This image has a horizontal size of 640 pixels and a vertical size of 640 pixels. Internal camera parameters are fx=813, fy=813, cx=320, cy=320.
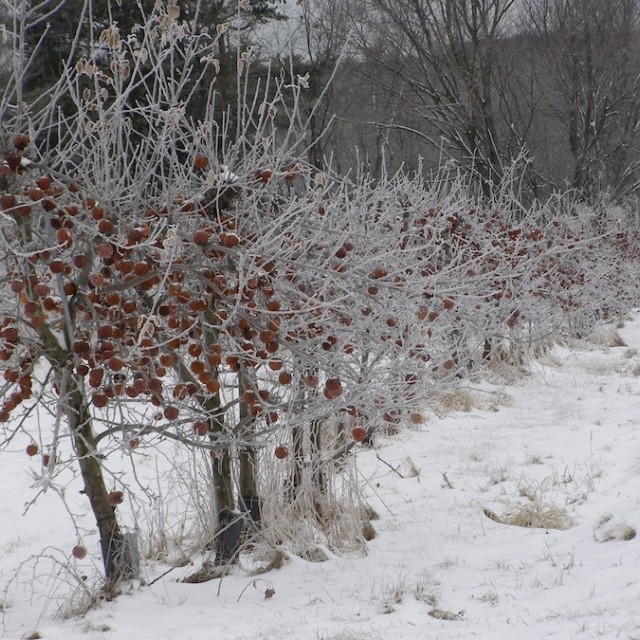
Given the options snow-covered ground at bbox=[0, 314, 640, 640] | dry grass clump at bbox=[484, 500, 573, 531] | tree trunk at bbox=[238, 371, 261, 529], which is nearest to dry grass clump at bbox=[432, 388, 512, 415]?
snow-covered ground at bbox=[0, 314, 640, 640]

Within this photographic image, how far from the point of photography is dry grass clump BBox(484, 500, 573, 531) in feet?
15.6

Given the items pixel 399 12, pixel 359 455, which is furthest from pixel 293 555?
pixel 399 12

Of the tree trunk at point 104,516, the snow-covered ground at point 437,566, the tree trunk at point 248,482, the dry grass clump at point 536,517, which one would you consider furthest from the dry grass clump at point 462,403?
the tree trunk at point 104,516

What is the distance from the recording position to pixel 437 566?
418 cm

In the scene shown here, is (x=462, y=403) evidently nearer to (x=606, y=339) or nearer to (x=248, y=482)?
(x=248, y=482)

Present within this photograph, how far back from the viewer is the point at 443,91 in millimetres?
13984

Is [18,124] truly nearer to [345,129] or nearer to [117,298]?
[117,298]

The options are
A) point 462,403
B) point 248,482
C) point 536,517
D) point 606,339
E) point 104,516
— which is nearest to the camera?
point 104,516

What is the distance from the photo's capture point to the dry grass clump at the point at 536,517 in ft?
15.6

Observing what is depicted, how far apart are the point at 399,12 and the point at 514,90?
4.74 m

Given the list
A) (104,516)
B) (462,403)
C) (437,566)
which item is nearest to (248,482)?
(104,516)

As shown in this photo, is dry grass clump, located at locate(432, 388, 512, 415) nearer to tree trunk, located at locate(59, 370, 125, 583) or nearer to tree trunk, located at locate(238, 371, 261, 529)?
tree trunk, located at locate(238, 371, 261, 529)

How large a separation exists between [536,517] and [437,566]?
0.95 m

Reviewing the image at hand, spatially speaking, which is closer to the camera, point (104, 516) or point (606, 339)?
point (104, 516)
